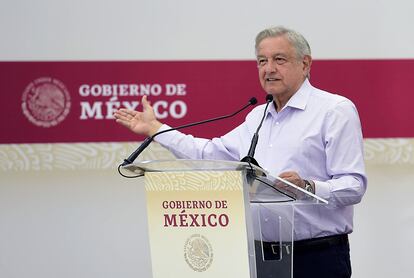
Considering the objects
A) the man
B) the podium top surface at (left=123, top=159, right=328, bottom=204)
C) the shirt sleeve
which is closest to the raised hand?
the man

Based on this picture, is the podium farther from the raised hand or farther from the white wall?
the white wall

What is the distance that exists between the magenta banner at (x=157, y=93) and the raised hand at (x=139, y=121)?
2.84ft

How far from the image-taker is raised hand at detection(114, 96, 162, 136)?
2.75 meters

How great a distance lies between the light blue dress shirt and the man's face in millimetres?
50

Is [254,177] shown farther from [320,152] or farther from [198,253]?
[320,152]

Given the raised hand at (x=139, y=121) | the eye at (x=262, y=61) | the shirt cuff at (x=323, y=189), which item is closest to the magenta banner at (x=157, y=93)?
the raised hand at (x=139, y=121)

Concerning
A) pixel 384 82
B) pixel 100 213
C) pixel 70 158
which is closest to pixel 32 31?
pixel 70 158

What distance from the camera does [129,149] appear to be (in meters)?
3.67

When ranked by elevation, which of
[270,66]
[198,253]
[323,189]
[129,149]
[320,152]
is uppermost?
[270,66]

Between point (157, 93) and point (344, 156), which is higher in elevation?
point (157, 93)

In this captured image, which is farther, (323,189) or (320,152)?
(320,152)

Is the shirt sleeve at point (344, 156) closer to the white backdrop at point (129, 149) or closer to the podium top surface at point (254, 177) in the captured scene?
the podium top surface at point (254, 177)

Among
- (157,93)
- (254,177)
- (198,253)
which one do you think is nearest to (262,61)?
(254,177)

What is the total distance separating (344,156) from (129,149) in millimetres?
1362
